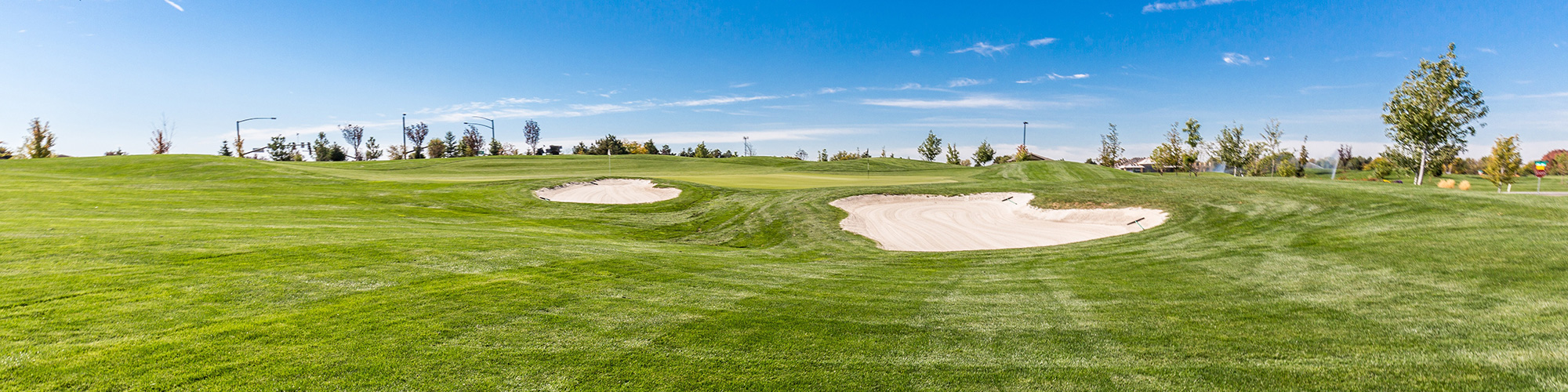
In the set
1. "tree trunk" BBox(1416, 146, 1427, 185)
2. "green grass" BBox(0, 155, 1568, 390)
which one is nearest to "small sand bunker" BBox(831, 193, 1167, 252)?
"green grass" BBox(0, 155, 1568, 390)

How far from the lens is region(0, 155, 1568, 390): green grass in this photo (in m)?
4.22

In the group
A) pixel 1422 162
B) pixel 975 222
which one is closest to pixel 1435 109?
pixel 1422 162

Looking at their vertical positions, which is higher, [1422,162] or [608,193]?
[1422,162]

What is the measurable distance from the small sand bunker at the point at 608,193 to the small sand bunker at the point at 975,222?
9.28 meters

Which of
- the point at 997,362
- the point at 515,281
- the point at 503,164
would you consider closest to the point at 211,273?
the point at 515,281

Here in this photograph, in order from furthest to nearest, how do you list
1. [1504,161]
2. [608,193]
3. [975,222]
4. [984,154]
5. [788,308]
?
[984,154] < [1504,161] < [608,193] < [975,222] < [788,308]

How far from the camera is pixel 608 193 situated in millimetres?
27312

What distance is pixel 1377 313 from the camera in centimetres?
592

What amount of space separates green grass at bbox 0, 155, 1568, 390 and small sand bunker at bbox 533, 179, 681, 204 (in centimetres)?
1168

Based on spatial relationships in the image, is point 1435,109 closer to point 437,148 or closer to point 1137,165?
point 1137,165

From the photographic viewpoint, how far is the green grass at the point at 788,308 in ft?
13.8

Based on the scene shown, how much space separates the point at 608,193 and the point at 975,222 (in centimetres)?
1664

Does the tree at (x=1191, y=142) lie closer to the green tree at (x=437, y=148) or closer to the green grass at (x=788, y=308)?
the green grass at (x=788, y=308)

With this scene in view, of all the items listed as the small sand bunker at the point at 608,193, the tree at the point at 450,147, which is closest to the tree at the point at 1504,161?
the small sand bunker at the point at 608,193
